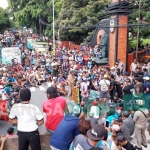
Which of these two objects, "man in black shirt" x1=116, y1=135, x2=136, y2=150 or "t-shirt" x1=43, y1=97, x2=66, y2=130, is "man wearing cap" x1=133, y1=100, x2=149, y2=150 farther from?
"t-shirt" x1=43, y1=97, x2=66, y2=130

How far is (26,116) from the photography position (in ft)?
13.6

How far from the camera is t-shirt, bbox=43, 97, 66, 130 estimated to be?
14.6 feet

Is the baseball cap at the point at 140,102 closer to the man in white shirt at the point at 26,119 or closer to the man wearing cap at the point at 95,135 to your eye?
the man in white shirt at the point at 26,119

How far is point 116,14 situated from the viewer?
16484 millimetres

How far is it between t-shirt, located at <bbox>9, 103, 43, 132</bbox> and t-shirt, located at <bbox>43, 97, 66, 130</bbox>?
0.34 m

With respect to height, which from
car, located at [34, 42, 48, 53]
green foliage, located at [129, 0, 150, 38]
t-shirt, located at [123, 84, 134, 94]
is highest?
green foliage, located at [129, 0, 150, 38]

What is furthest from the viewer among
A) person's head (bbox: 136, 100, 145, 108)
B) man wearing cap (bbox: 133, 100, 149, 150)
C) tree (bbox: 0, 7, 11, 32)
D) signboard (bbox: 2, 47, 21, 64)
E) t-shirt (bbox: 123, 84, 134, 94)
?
tree (bbox: 0, 7, 11, 32)

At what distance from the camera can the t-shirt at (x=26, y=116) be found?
4152 mm

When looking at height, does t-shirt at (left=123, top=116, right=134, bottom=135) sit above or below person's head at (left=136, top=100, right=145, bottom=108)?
below

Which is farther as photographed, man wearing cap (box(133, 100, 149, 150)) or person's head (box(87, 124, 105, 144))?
man wearing cap (box(133, 100, 149, 150))

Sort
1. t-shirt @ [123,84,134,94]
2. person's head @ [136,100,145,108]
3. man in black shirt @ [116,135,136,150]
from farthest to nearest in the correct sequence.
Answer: t-shirt @ [123,84,134,94] → person's head @ [136,100,145,108] → man in black shirt @ [116,135,136,150]

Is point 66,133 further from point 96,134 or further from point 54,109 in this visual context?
point 96,134

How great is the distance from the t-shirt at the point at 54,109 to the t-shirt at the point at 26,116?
337 millimetres

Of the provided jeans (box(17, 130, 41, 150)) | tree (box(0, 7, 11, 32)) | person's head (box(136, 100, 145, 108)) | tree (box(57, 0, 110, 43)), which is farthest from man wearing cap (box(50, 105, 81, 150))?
tree (box(0, 7, 11, 32))
